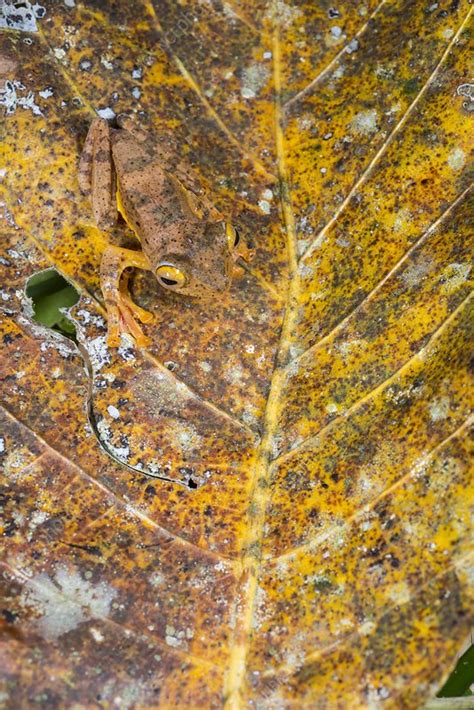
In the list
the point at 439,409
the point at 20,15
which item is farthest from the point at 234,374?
the point at 20,15

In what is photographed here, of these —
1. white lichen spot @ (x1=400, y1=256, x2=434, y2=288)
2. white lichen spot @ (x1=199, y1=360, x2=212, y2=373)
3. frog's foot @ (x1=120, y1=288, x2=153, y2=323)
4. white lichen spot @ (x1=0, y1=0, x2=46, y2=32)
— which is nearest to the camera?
white lichen spot @ (x1=400, y1=256, x2=434, y2=288)

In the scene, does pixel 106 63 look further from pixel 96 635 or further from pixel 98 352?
pixel 96 635

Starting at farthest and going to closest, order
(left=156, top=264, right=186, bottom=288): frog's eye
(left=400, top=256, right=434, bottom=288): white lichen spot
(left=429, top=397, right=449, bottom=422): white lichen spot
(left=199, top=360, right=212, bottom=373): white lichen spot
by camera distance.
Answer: (left=156, top=264, right=186, bottom=288): frog's eye, (left=199, top=360, right=212, bottom=373): white lichen spot, (left=400, top=256, right=434, bottom=288): white lichen spot, (left=429, top=397, right=449, bottom=422): white lichen spot

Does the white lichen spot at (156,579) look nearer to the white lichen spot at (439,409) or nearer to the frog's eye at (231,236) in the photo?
the white lichen spot at (439,409)

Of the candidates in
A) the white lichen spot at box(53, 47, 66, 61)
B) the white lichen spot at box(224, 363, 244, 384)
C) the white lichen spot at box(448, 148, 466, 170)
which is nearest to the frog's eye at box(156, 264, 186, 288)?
the white lichen spot at box(224, 363, 244, 384)

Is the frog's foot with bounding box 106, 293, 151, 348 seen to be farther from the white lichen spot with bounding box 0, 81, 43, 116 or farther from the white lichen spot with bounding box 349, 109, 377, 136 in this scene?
the white lichen spot with bounding box 349, 109, 377, 136

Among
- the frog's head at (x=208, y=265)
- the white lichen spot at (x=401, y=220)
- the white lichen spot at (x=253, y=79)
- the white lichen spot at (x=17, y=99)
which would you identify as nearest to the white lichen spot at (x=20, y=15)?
the white lichen spot at (x=17, y=99)

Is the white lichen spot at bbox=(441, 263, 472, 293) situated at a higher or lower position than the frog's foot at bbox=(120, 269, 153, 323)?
lower
